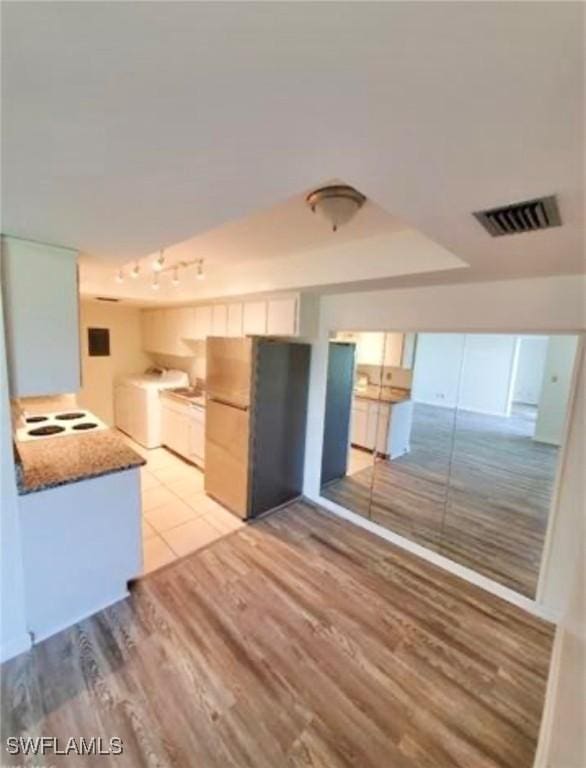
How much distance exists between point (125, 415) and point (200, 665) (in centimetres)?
421

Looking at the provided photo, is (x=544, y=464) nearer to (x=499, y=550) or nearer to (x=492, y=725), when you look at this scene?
(x=499, y=550)

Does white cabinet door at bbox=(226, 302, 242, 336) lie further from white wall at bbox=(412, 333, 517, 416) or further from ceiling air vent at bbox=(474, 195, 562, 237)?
ceiling air vent at bbox=(474, 195, 562, 237)

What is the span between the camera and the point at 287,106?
2.51 feet

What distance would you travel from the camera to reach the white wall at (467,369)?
264 cm

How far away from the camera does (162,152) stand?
963 mm

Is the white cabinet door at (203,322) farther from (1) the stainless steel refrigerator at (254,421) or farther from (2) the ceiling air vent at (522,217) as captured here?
(2) the ceiling air vent at (522,217)

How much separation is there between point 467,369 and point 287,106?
2.53 meters

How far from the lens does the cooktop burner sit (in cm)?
274

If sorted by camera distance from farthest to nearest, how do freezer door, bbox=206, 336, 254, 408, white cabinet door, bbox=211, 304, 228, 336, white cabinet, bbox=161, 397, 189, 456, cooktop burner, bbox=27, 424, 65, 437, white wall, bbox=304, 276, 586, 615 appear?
white cabinet, bbox=161, 397, 189, 456, white cabinet door, bbox=211, 304, 228, 336, freezer door, bbox=206, 336, 254, 408, cooktop burner, bbox=27, 424, 65, 437, white wall, bbox=304, 276, 586, 615

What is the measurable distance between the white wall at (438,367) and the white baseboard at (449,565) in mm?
1206

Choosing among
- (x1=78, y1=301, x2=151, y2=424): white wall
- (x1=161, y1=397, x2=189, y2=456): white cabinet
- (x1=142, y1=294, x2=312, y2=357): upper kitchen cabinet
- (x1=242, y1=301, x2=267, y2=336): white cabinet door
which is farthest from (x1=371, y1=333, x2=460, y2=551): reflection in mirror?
(x1=78, y1=301, x2=151, y2=424): white wall

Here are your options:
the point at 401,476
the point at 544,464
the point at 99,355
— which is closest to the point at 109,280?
the point at 99,355

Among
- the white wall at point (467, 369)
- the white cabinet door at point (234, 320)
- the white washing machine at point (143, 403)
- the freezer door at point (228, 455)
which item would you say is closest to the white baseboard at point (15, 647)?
the freezer door at point (228, 455)

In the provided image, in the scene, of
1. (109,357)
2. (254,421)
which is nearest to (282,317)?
(254,421)
